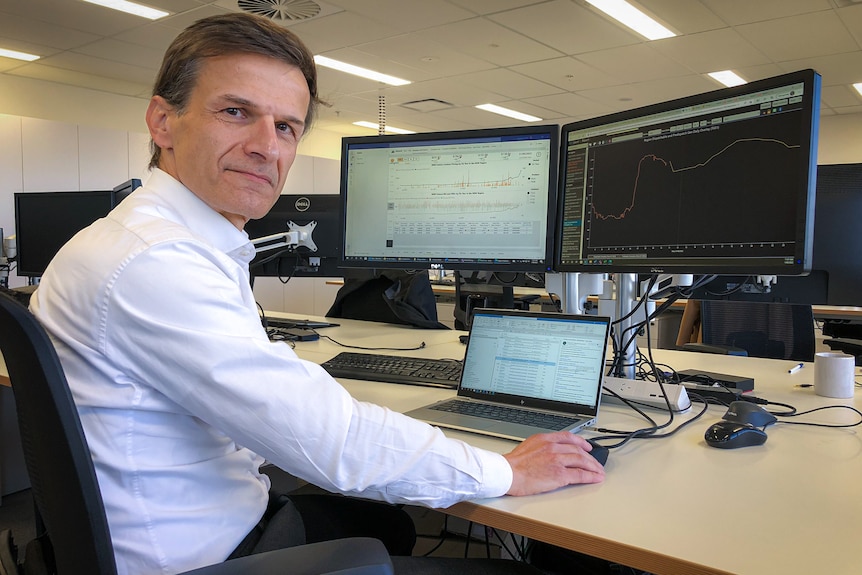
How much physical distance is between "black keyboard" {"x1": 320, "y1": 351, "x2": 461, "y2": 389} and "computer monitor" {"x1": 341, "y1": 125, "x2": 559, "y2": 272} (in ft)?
0.75

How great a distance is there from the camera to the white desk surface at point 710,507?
0.66 m

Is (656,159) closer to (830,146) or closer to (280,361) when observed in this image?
(280,361)

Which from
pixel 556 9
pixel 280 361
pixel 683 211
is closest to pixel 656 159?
pixel 683 211

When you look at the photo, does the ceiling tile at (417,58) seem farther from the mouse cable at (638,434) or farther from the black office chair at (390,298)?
the mouse cable at (638,434)

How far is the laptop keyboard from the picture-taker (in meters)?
1.06

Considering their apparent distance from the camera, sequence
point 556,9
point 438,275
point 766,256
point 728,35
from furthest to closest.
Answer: point 438,275
point 728,35
point 556,9
point 766,256

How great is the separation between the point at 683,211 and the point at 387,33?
14.8ft

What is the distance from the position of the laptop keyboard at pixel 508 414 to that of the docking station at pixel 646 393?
0.75ft

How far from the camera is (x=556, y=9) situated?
182 inches

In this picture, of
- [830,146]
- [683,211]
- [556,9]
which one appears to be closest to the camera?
[683,211]

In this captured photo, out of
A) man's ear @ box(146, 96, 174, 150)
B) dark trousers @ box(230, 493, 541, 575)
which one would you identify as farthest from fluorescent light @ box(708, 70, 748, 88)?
man's ear @ box(146, 96, 174, 150)

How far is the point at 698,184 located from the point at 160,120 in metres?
0.92

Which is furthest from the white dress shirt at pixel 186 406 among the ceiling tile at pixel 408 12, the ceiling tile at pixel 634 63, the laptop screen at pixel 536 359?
the ceiling tile at pixel 634 63

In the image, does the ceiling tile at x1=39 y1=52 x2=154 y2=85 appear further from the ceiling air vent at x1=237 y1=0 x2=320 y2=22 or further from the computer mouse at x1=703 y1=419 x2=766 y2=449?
the computer mouse at x1=703 y1=419 x2=766 y2=449
